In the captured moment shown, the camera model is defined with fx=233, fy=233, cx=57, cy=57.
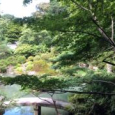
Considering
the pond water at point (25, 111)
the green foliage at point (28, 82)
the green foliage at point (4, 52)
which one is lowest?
the pond water at point (25, 111)

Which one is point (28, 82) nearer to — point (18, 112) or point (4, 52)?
point (18, 112)

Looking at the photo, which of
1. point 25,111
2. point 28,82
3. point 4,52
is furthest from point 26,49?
point 28,82

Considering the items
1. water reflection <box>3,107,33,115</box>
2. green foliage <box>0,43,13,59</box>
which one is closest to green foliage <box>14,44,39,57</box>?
green foliage <box>0,43,13,59</box>

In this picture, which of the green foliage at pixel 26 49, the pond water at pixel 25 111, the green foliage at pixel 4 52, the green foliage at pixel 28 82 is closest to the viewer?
the green foliage at pixel 28 82

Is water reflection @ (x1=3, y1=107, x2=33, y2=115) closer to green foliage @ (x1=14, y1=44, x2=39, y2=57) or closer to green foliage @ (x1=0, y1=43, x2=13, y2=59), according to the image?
green foliage @ (x1=0, y1=43, x2=13, y2=59)

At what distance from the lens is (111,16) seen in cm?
334

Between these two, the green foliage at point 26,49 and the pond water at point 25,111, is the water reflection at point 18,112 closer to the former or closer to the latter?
the pond water at point 25,111

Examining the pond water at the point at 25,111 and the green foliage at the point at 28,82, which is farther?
the pond water at the point at 25,111

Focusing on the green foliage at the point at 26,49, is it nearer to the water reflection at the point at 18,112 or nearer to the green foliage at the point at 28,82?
the water reflection at the point at 18,112

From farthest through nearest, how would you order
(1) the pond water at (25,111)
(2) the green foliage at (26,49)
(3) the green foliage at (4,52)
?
(2) the green foliage at (26,49) → (3) the green foliage at (4,52) → (1) the pond water at (25,111)

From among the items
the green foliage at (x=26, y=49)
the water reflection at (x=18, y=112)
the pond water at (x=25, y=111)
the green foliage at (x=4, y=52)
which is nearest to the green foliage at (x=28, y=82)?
the pond water at (x=25, y=111)

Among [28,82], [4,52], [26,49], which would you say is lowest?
[28,82]

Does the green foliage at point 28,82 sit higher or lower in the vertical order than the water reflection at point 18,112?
higher

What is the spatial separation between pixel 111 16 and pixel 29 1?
1.18 metres
